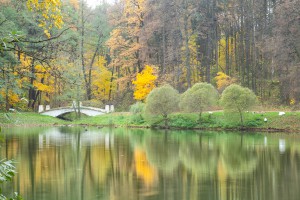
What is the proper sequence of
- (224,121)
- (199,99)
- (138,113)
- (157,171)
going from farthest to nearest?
(138,113)
(199,99)
(224,121)
(157,171)

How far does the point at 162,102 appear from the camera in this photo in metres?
35.1

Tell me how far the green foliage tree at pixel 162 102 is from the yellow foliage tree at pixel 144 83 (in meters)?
7.14

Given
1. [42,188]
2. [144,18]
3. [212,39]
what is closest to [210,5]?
[212,39]

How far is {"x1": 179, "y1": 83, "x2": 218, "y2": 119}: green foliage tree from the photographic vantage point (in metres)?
33.7

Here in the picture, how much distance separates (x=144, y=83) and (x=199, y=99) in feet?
34.1

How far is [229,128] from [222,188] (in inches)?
870

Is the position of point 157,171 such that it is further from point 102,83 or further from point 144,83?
point 102,83

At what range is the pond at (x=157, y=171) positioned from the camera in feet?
34.9

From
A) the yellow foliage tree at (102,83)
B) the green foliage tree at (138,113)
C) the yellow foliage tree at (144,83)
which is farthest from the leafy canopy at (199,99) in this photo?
the yellow foliage tree at (102,83)

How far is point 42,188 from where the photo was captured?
37.0 feet

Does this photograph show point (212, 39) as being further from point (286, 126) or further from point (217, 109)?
point (286, 126)

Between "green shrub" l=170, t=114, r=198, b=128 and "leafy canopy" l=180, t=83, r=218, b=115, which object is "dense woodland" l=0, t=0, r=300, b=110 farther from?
"leafy canopy" l=180, t=83, r=218, b=115

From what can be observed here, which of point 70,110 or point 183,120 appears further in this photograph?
point 70,110

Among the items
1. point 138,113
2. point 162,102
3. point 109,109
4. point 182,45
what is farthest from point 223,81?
point 109,109
